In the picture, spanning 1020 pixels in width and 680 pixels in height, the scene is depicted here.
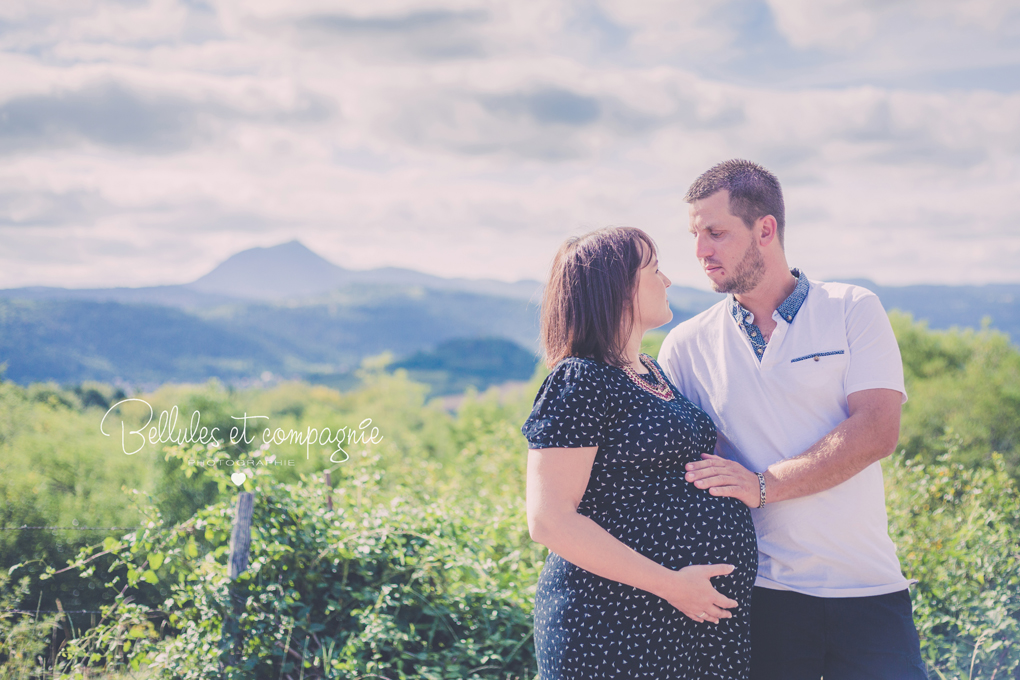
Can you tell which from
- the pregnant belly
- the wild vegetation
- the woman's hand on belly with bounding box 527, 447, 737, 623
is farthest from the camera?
the wild vegetation

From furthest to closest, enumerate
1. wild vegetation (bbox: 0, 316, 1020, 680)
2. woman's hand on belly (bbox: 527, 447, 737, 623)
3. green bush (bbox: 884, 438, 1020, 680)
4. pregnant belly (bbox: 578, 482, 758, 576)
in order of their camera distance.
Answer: wild vegetation (bbox: 0, 316, 1020, 680)
green bush (bbox: 884, 438, 1020, 680)
pregnant belly (bbox: 578, 482, 758, 576)
woman's hand on belly (bbox: 527, 447, 737, 623)

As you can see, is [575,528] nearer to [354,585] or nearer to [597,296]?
[597,296]

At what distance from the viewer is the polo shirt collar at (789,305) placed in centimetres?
219

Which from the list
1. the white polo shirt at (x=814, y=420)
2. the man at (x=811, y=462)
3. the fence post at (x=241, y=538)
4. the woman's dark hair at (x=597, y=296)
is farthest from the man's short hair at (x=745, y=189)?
the fence post at (x=241, y=538)

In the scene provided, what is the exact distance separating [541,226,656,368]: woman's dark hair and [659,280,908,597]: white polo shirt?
0.55 meters

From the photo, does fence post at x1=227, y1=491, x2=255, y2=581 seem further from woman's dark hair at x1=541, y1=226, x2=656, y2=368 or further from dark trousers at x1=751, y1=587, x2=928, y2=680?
dark trousers at x1=751, y1=587, x2=928, y2=680

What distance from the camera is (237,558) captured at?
3.23 m

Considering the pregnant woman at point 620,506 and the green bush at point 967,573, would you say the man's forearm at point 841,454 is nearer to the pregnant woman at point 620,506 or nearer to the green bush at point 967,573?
the pregnant woman at point 620,506

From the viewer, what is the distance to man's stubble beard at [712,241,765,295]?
89.0 inches

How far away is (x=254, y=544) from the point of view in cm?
328

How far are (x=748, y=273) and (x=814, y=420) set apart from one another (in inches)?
20.2

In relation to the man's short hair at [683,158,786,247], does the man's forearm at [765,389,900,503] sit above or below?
below

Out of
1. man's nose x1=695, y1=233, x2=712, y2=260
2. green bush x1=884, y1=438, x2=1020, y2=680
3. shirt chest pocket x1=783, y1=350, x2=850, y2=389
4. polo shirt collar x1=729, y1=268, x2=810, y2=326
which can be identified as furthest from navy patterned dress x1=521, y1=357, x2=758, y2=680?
green bush x1=884, y1=438, x2=1020, y2=680

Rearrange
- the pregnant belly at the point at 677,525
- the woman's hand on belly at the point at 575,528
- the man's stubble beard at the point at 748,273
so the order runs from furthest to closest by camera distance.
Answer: the man's stubble beard at the point at 748,273
the pregnant belly at the point at 677,525
the woman's hand on belly at the point at 575,528
